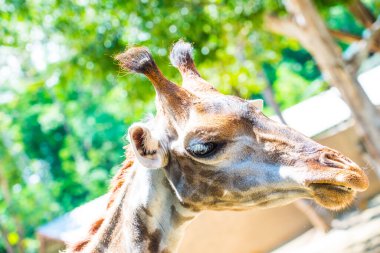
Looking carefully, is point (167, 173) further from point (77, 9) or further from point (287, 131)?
point (77, 9)

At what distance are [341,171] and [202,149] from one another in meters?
0.73

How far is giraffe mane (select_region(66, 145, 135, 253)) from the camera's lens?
2.97 meters

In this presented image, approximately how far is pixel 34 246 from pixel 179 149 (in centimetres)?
2424

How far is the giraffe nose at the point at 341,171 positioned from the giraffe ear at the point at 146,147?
894 mm

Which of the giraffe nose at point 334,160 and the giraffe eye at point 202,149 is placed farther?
the giraffe eye at point 202,149

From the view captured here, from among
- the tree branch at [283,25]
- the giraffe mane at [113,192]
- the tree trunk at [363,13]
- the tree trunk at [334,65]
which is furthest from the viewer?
the tree trunk at [363,13]

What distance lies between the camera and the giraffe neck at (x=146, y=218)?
8.99 ft

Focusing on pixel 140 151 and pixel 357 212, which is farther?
pixel 357 212

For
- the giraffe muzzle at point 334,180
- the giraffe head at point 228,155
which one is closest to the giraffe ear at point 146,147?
the giraffe head at point 228,155

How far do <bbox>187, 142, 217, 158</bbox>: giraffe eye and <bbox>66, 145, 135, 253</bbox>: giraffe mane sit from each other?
56 cm

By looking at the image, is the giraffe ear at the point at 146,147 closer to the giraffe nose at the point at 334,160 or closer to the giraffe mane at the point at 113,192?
the giraffe mane at the point at 113,192

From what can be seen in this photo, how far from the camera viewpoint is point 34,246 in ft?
80.7

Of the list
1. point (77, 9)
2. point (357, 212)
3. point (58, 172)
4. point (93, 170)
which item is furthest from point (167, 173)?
point (58, 172)

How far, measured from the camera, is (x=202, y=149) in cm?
253
